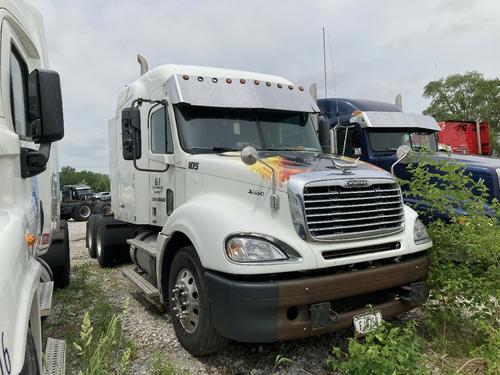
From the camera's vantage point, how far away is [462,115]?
3734 cm

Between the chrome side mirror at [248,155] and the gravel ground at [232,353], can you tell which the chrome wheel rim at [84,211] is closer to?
the gravel ground at [232,353]

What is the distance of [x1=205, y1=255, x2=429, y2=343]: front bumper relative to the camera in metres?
3.05

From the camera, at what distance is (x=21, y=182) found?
2.46 m

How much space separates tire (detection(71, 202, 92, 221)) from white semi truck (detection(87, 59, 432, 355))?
61.9ft

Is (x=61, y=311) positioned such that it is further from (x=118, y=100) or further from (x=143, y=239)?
(x=118, y=100)

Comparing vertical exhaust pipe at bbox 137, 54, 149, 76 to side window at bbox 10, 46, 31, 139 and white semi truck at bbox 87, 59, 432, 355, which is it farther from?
side window at bbox 10, 46, 31, 139

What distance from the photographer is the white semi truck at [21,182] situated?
5.48ft

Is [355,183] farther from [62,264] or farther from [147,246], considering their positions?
[62,264]

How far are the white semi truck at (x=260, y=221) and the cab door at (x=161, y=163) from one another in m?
0.02

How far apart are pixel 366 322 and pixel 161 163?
2865 mm

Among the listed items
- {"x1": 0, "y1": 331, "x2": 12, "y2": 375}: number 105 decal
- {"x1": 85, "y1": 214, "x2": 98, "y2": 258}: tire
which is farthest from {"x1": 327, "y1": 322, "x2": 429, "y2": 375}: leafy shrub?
{"x1": 85, "y1": 214, "x2": 98, "y2": 258}: tire

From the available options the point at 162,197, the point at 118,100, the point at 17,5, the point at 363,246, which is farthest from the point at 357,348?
the point at 118,100

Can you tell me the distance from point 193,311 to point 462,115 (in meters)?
39.5

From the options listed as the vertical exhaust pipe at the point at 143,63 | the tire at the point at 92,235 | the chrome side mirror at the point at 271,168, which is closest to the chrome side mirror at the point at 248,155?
the chrome side mirror at the point at 271,168
